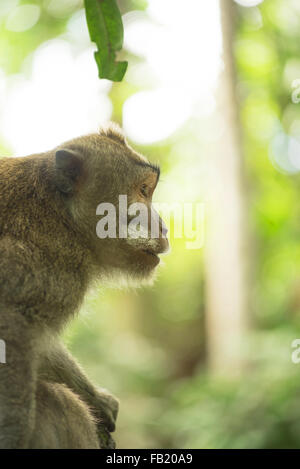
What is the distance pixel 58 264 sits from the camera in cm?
258

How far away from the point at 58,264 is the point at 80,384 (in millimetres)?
784

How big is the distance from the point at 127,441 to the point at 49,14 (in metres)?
8.08

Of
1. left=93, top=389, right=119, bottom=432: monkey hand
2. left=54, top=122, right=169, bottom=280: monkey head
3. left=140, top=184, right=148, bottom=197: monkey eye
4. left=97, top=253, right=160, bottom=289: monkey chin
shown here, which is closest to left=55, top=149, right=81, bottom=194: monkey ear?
left=54, top=122, right=169, bottom=280: monkey head

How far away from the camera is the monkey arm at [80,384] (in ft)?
9.49

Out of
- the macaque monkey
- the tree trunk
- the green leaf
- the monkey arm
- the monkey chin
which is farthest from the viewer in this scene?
the tree trunk

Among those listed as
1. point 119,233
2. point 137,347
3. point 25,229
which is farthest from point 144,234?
point 137,347

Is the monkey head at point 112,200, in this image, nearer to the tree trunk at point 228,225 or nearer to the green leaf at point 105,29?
the green leaf at point 105,29

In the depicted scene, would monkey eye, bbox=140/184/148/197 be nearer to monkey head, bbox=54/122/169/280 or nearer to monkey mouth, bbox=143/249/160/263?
monkey head, bbox=54/122/169/280

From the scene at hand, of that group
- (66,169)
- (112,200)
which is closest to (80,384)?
(112,200)

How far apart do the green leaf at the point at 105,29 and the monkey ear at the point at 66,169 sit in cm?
46

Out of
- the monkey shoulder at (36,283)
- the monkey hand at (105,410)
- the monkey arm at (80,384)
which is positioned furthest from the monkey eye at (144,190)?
the monkey hand at (105,410)

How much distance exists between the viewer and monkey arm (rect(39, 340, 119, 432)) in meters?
2.89

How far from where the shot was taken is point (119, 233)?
2.88 meters

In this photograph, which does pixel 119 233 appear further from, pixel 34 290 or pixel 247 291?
pixel 247 291
